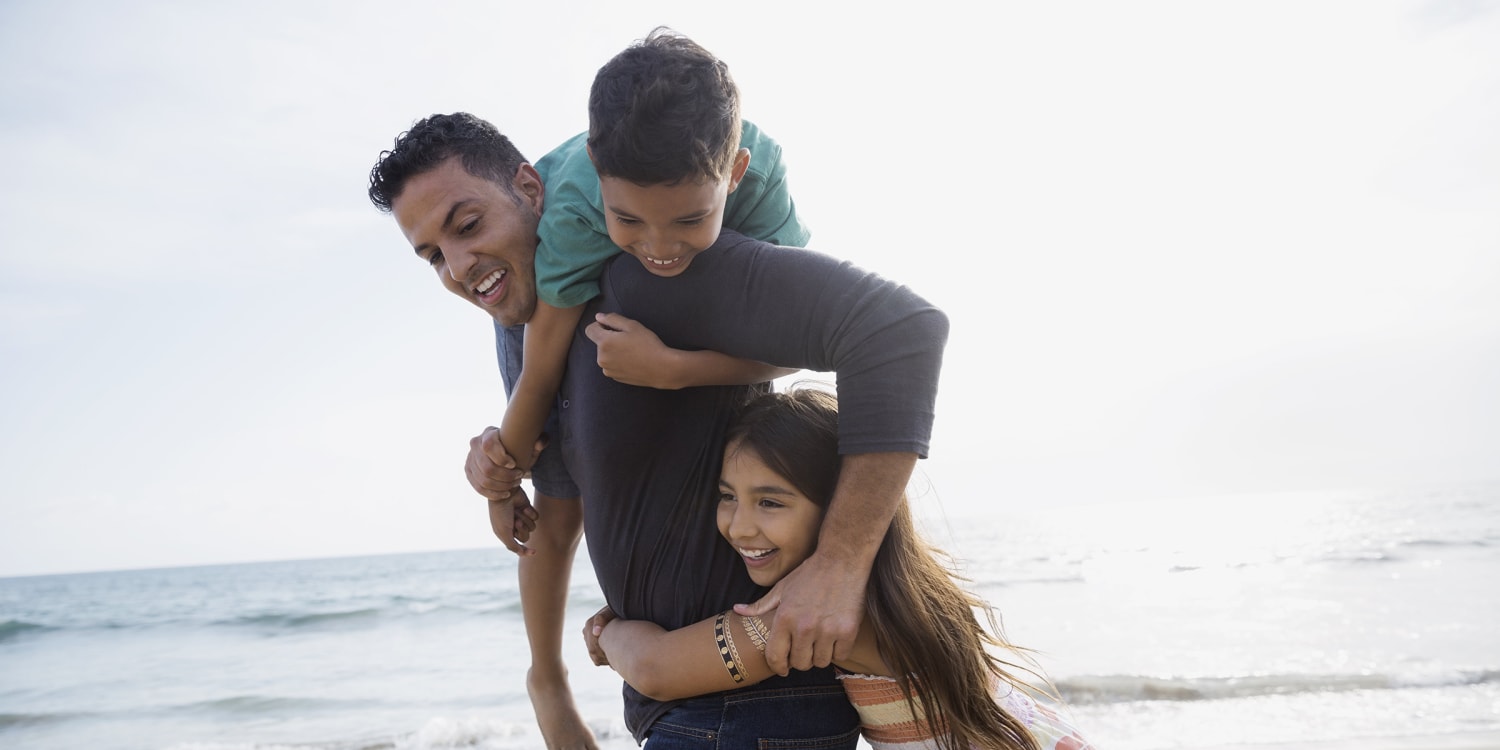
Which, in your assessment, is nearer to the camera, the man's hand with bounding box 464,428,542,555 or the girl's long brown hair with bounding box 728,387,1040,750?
the girl's long brown hair with bounding box 728,387,1040,750

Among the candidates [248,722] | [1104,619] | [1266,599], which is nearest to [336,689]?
[248,722]

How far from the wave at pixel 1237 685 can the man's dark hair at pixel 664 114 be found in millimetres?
6345

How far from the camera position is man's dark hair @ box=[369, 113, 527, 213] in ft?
6.24

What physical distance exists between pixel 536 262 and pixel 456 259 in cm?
16

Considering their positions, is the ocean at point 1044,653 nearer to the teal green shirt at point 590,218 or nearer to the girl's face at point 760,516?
the girl's face at point 760,516

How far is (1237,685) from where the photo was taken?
7094 millimetres

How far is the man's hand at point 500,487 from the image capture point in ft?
6.31

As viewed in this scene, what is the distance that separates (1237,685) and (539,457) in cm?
663

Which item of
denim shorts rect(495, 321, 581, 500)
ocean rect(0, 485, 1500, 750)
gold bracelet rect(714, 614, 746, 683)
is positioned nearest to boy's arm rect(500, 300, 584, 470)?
denim shorts rect(495, 321, 581, 500)

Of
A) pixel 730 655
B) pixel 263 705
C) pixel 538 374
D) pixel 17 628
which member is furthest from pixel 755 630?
pixel 17 628

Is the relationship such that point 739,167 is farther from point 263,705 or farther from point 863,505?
point 263,705

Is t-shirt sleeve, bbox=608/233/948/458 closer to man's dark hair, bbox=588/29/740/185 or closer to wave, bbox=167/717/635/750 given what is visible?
man's dark hair, bbox=588/29/740/185

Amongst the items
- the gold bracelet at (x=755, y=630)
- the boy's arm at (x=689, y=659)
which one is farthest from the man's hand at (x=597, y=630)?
the gold bracelet at (x=755, y=630)

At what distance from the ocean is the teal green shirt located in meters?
0.66
